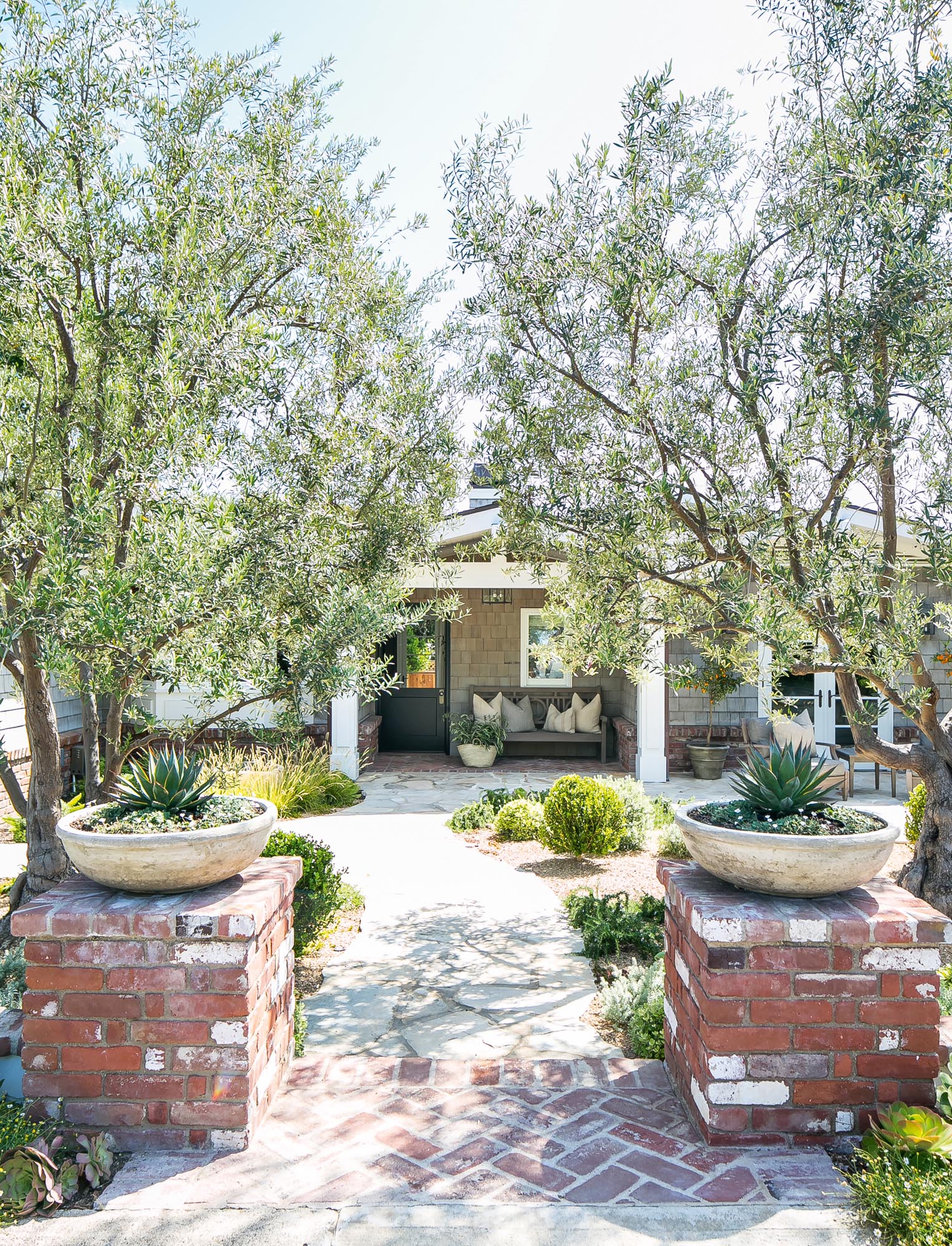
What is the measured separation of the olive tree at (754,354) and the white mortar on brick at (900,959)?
135cm

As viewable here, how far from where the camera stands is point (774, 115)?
4.42 m

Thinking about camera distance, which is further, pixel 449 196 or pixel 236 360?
pixel 449 196

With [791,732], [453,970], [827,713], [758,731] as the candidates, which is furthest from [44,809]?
[827,713]

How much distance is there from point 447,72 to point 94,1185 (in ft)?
20.3

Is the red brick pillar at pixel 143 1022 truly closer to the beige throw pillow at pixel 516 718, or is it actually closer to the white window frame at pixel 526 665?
the beige throw pillow at pixel 516 718

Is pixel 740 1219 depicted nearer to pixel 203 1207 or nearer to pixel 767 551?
pixel 203 1207

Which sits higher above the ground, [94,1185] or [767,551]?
[767,551]

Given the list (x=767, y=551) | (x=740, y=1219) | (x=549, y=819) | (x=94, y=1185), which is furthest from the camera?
(x=549, y=819)

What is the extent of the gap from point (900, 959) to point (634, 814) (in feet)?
16.7

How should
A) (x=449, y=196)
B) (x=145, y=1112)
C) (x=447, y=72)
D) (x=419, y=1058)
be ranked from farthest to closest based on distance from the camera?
(x=447, y=72)
(x=449, y=196)
(x=419, y=1058)
(x=145, y=1112)

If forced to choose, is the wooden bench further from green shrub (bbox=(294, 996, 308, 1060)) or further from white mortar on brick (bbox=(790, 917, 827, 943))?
white mortar on brick (bbox=(790, 917, 827, 943))

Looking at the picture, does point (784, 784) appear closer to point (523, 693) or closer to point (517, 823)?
point (517, 823)

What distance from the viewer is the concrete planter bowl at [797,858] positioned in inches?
105

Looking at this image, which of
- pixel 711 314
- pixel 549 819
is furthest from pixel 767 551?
pixel 549 819
